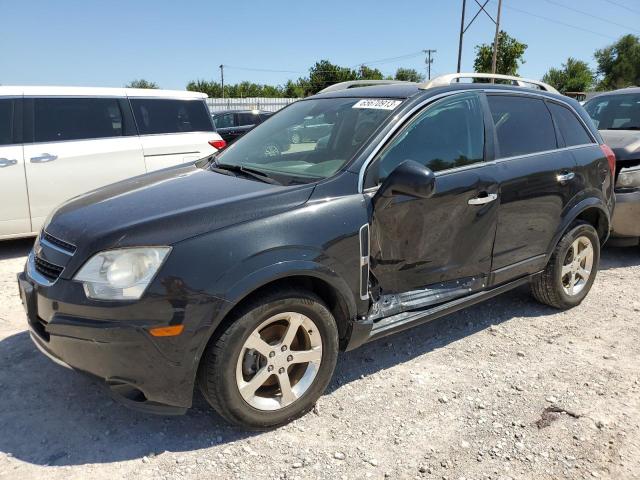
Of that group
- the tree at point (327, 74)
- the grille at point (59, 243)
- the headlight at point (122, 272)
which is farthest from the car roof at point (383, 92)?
the tree at point (327, 74)

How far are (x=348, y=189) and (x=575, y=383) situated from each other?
6.11 ft

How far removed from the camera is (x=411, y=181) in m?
2.70

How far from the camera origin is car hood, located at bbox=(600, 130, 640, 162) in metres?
5.54

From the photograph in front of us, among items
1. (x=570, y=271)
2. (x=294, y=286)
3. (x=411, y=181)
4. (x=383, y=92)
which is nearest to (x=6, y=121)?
(x=383, y=92)

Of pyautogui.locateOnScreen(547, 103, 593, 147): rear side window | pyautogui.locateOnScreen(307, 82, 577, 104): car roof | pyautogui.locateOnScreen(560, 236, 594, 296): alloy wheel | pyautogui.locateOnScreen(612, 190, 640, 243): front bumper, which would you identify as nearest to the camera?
pyautogui.locateOnScreen(307, 82, 577, 104): car roof

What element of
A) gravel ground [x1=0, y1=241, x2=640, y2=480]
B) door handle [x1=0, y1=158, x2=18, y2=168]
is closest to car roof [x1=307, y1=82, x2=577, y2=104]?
gravel ground [x1=0, y1=241, x2=640, y2=480]

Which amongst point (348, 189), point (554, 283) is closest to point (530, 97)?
point (554, 283)

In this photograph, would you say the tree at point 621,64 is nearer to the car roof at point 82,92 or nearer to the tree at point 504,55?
the tree at point 504,55

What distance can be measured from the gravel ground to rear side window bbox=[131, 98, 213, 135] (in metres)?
3.37

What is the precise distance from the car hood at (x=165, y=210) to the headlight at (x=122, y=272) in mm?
41

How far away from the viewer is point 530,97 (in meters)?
4.03

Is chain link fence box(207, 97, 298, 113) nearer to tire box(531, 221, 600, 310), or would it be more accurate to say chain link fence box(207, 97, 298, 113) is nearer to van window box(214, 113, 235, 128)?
van window box(214, 113, 235, 128)

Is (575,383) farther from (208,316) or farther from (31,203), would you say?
(31,203)

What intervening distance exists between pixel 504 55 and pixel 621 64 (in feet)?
133
